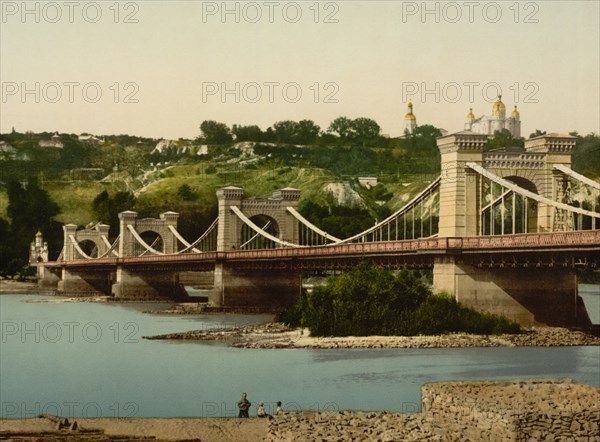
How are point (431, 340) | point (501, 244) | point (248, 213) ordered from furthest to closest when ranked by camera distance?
→ 1. point (248, 213)
2. point (431, 340)
3. point (501, 244)

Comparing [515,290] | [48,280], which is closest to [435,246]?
[515,290]

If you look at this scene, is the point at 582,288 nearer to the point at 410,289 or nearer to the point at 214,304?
the point at 214,304

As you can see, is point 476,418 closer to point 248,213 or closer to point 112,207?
point 248,213

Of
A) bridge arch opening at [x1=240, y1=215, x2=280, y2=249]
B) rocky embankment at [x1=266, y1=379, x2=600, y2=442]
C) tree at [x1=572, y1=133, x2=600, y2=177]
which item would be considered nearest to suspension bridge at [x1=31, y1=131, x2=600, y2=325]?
rocky embankment at [x1=266, y1=379, x2=600, y2=442]

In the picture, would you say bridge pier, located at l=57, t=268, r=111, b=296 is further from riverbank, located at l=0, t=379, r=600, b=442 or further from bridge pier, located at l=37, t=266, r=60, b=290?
riverbank, located at l=0, t=379, r=600, b=442

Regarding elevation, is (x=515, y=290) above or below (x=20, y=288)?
above

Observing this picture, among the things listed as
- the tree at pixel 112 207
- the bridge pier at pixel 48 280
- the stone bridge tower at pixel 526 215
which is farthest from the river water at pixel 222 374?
the tree at pixel 112 207

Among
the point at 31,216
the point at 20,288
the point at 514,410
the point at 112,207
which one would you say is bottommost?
the point at 20,288
